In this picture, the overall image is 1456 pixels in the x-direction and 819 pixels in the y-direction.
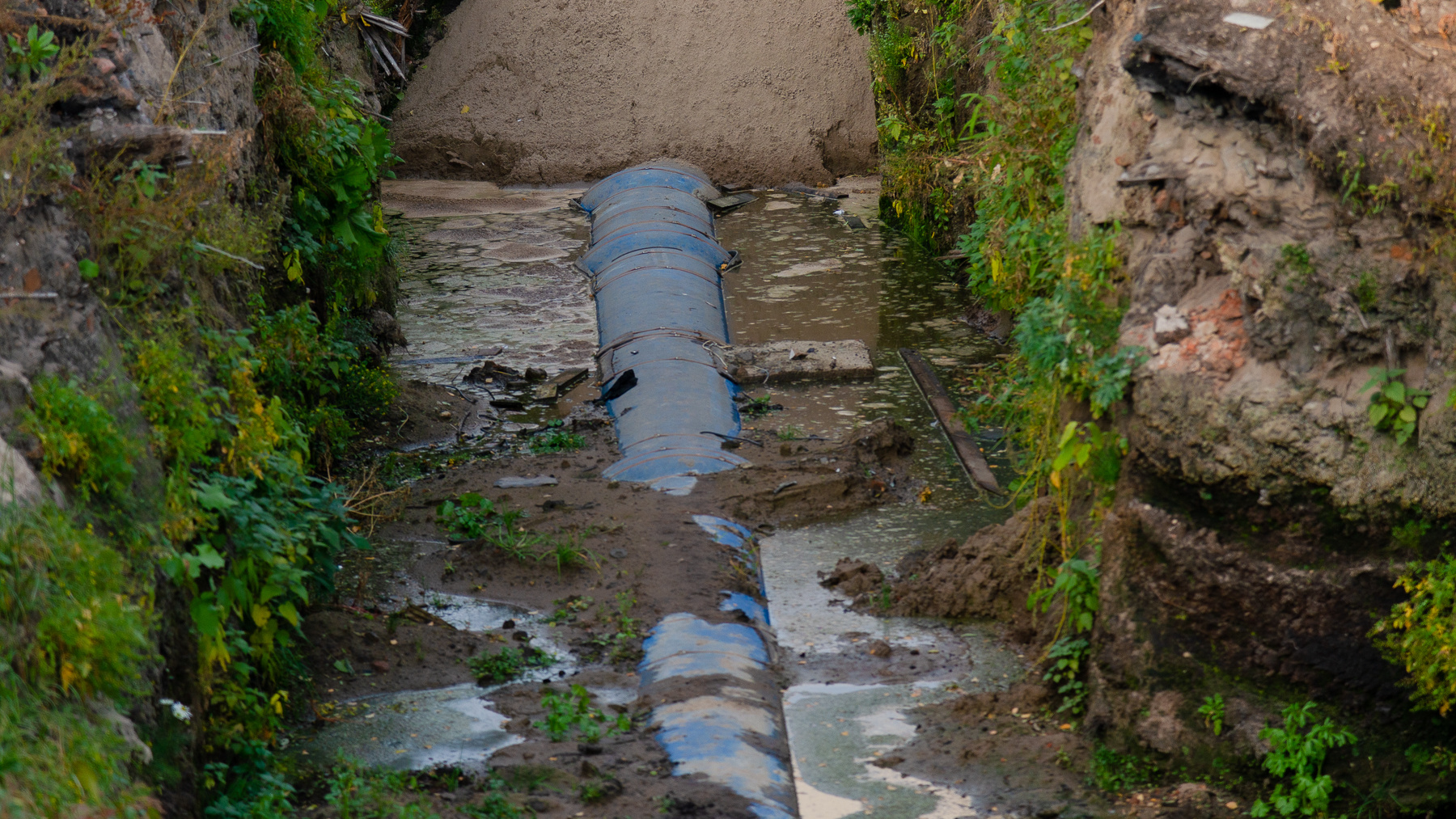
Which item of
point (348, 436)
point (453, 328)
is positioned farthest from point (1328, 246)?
point (453, 328)

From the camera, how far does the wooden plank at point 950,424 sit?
6.70 metres

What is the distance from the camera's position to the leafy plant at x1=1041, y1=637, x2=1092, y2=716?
14.9 feet

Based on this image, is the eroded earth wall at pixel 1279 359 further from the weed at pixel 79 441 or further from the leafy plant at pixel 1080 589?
the weed at pixel 79 441

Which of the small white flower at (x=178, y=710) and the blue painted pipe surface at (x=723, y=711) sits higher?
the small white flower at (x=178, y=710)

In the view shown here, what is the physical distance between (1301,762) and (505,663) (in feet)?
9.59

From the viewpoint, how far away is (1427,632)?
376cm

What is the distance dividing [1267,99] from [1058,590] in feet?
6.47

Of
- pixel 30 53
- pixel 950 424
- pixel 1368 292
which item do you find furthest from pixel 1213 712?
pixel 30 53

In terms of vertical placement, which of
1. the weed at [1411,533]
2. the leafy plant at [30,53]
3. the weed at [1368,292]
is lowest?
the weed at [1411,533]

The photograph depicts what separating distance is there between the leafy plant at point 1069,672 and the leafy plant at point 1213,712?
494 millimetres

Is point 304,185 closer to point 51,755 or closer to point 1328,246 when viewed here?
point 51,755

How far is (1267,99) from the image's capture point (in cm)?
403

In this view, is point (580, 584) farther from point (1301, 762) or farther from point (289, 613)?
point (1301, 762)

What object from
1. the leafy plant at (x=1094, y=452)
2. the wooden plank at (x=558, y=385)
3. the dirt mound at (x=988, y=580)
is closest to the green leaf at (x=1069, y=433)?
the leafy plant at (x=1094, y=452)
